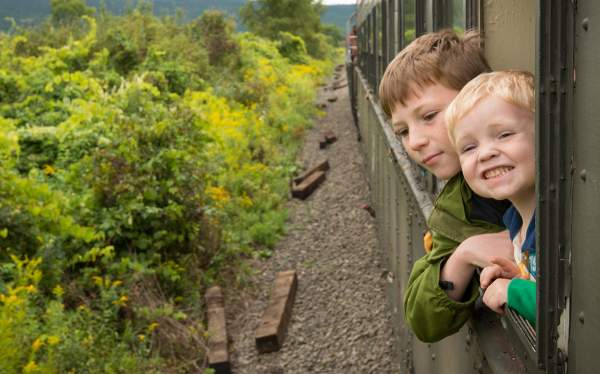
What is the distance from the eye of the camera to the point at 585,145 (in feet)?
3.47

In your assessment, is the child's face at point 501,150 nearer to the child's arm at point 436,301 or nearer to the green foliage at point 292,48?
the child's arm at point 436,301

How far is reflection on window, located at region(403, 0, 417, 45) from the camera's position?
12.0 ft

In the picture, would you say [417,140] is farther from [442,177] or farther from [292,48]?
[292,48]

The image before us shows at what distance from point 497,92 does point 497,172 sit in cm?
17

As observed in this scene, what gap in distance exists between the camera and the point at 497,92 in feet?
4.86

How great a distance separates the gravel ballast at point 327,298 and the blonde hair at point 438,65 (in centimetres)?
349

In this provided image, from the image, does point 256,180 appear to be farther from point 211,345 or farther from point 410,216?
point 410,216

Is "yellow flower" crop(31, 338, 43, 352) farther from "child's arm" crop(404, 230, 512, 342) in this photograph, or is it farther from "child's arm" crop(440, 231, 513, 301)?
"child's arm" crop(440, 231, 513, 301)

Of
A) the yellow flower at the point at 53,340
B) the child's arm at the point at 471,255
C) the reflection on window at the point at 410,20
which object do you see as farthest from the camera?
the yellow flower at the point at 53,340

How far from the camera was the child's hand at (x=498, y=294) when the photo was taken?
1556 mm

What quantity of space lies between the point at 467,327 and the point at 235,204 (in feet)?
23.4

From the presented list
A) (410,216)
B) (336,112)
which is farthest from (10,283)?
(336,112)

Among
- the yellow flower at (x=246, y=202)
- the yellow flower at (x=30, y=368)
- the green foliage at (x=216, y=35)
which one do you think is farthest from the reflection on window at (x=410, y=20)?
the green foliage at (x=216, y=35)

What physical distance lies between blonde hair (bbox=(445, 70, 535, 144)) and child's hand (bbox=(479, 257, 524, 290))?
319 millimetres
